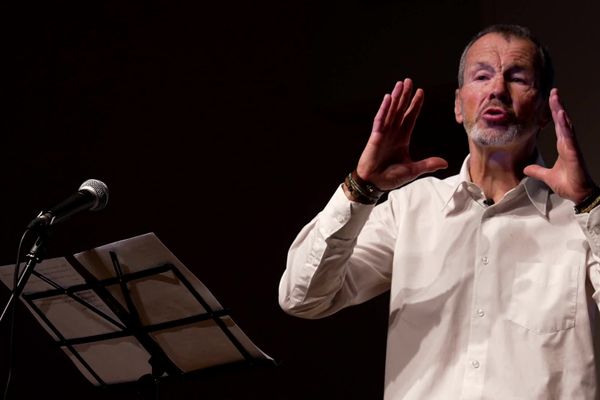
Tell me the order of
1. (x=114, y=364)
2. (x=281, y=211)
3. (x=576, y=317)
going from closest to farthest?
(x=576, y=317), (x=114, y=364), (x=281, y=211)

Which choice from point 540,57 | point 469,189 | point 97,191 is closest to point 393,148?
point 469,189

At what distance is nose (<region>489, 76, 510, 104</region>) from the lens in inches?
96.7

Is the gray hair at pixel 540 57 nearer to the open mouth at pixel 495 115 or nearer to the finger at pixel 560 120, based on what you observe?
the open mouth at pixel 495 115

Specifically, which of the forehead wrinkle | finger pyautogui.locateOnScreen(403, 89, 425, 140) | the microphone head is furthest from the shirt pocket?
the microphone head

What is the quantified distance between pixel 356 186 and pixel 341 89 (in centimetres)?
232

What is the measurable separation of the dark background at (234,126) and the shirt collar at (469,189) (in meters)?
1.34

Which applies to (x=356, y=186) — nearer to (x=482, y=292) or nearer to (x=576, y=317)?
(x=482, y=292)

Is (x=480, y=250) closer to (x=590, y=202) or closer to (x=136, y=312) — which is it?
(x=590, y=202)

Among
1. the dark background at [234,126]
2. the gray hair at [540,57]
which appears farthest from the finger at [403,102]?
the dark background at [234,126]

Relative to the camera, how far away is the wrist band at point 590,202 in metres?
2.08

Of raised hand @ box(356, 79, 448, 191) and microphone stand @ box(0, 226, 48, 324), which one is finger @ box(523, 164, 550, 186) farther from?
microphone stand @ box(0, 226, 48, 324)

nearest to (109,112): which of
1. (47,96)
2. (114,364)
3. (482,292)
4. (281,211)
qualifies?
(47,96)

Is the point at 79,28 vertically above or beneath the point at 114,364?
above

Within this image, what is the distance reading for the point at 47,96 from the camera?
160 inches
